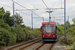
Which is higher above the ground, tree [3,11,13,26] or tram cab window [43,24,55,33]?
tree [3,11,13,26]

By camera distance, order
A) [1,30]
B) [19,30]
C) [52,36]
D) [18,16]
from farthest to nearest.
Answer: [18,16] → [19,30] → [52,36] → [1,30]

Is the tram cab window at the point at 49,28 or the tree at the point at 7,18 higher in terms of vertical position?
the tree at the point at 7,18

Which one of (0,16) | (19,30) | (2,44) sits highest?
(0,16)

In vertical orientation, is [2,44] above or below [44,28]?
below

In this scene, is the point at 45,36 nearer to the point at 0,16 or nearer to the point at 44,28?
the point at 44,28

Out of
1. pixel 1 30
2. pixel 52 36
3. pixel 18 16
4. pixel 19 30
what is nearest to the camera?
pixel 1 30

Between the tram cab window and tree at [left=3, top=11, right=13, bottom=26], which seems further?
tree at [left=3, top=11, right=13, bottom=26]

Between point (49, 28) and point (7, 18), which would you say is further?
point (7, 18)

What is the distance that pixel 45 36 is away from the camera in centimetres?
2566

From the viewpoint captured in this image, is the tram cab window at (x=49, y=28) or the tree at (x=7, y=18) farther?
the tree at (x=7, y=18)

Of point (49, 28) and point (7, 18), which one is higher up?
point (7, 18)

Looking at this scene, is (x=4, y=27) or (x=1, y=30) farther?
(x=4, y=27)

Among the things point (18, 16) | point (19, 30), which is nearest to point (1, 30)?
point (19, 30)

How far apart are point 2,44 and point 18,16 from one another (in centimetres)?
1512
